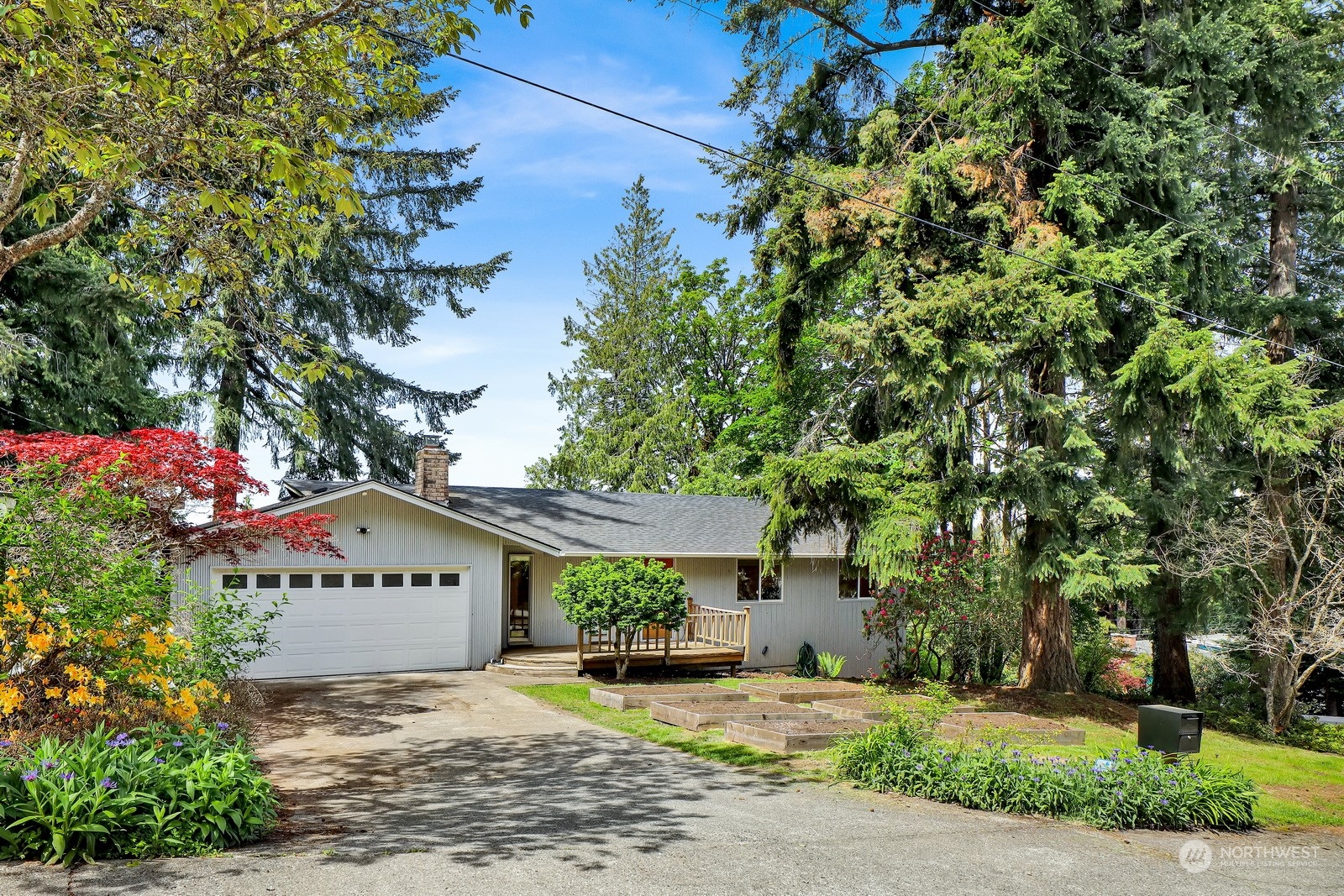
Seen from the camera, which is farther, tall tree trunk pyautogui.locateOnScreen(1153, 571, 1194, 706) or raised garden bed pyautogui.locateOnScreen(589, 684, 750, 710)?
tall tree trunk pyautogui.locateOnScreen(1153, 571, 1194, 706)

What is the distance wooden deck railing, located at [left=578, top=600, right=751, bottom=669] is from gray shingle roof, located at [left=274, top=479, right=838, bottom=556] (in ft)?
4.49

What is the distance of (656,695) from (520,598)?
23.4 ft

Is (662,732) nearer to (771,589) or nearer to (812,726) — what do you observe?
(812,726)

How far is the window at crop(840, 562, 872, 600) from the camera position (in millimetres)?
21609

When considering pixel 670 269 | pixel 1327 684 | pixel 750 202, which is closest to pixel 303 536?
pixel 750 202

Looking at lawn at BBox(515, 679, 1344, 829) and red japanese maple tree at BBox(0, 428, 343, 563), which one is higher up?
red japanese maple tree at BBox(0, 428, 343, 563)

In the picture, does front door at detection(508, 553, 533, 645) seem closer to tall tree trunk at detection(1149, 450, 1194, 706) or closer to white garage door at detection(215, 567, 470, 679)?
white garage door at detection(215, 567, 470, 679)

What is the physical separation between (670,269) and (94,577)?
1224 inches

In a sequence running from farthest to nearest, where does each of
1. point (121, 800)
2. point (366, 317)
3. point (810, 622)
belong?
point (366, 317) → point (810, 622) → point (121, 800)

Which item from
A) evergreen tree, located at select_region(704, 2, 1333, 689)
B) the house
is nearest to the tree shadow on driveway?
evergreen tree, located at select_region(704, 2, 1333, 689)

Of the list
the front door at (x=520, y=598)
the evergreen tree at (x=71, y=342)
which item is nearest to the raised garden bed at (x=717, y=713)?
the front door at (x=520, y=598)

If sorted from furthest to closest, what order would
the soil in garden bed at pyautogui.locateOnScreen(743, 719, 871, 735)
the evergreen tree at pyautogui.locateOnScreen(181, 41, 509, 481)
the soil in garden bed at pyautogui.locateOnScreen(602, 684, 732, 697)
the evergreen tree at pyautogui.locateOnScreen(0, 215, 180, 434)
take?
1. the evergreen tree at pyautogui.locateOnScreen(181, 41, 509, 481)
2. the evergreen tree at pyautogui.locateOnScreen(0, 215, 180, 434)
3. the soil in garden bed at pyautogui.locateOnScreen(602, 684, 732, 697)
4. the soil in garden bed at pyautogui.locateOnScreen(743, 719, 871, 735)

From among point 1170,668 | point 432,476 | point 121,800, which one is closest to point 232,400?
point 432,476

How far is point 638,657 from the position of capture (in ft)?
55.6
